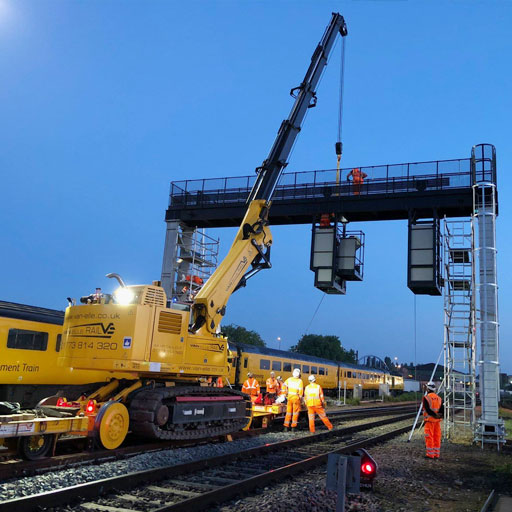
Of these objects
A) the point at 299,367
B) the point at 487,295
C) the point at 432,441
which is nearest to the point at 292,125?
the point at 487,295

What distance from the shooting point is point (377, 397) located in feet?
167

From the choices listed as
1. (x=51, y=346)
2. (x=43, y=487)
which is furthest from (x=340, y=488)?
(x=51, y=346)

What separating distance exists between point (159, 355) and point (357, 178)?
11.3 meters

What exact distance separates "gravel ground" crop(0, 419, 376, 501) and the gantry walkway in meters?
9.83

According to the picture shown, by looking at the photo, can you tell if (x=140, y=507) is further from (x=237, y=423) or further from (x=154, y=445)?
(x=237, y=423)

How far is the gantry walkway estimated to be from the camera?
59.6 feet

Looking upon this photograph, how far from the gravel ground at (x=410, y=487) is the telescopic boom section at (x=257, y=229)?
4.63 m

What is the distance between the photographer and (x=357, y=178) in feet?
63.9

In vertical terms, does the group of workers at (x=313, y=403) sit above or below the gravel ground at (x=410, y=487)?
above

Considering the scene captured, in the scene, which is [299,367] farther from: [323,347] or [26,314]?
[323,347]

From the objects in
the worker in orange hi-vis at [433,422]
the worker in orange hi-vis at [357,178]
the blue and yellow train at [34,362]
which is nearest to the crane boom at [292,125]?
the worker in orange hi-vis at [357,178]

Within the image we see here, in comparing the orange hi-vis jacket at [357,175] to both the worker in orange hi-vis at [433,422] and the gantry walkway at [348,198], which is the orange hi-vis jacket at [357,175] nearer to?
the gantry walkway at [348,198]

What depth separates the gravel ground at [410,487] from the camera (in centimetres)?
715

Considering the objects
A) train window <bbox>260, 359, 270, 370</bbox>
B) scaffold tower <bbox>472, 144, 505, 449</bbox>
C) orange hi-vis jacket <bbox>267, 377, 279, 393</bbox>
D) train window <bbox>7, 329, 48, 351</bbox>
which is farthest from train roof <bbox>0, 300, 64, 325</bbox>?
train window <bbox>260, 359, 270, 370</bbox>
